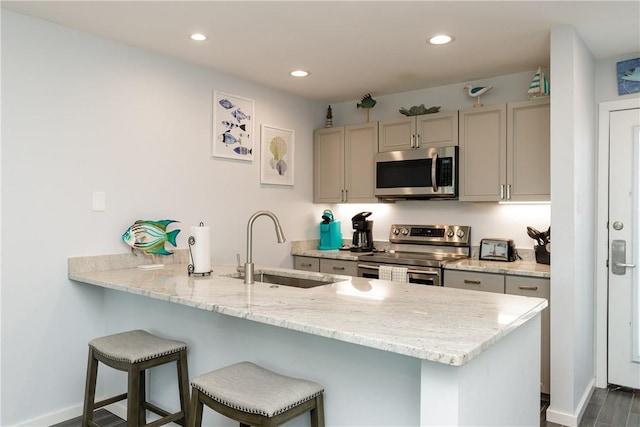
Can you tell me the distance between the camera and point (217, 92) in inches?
143

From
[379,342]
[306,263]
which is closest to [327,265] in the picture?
[306,263]

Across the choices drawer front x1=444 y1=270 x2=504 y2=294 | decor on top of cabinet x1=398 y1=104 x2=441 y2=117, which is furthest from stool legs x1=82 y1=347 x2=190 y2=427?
decor on top of cabinet x1=398 y1=104 x2=441 y2=117

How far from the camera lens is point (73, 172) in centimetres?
280

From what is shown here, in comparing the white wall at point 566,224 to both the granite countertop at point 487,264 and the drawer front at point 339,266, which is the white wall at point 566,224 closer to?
the granite countertop at point 487,264

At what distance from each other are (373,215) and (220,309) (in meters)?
2.97

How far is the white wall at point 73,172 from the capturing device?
2568 mm

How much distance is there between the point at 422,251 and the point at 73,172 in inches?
115

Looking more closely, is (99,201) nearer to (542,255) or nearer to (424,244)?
(424,244)

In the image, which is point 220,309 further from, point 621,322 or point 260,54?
point 621,322

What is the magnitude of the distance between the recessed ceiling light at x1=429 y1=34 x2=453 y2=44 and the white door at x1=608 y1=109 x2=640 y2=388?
1367 mm

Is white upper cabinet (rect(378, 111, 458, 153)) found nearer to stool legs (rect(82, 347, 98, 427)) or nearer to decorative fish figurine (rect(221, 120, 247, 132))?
decorative fish figurine (rect(221, 120, 247, 132))

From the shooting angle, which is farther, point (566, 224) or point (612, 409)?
point (612, 409)

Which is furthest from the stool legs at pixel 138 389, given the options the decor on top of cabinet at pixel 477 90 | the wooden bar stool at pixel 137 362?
the decor on top of cabinet at pixel 477 90

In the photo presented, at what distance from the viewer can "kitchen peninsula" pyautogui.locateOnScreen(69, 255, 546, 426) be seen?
4.38 feet
